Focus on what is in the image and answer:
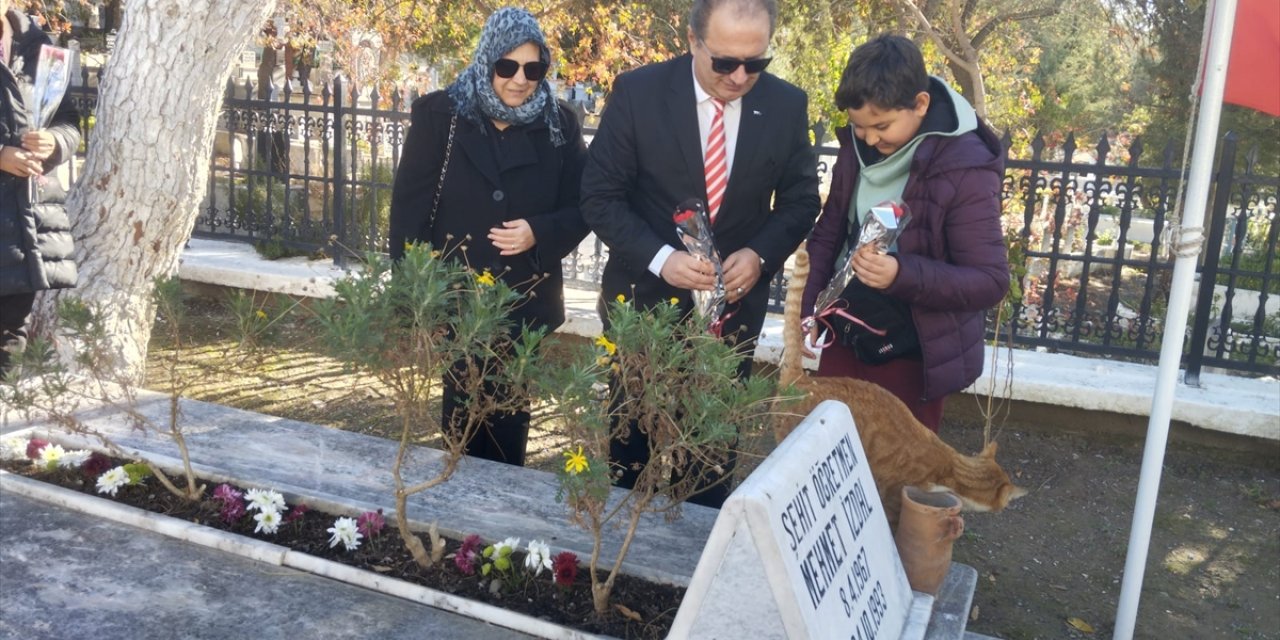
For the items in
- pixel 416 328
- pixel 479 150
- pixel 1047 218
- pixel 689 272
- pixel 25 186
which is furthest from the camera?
pixel 1047 218

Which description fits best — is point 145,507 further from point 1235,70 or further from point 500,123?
point 1235,70

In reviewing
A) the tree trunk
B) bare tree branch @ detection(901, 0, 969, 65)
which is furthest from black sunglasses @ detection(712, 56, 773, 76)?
bare tree branch @ detection(901, 0, 969, 65)

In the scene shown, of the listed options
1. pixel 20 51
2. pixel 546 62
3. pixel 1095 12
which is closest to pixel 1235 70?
pixel 546 62

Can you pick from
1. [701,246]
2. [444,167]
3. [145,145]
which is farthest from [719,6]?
[145,145]

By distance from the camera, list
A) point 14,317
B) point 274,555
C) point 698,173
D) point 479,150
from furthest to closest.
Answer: point 14,317, point 479,150, point 698,173, point 274,555

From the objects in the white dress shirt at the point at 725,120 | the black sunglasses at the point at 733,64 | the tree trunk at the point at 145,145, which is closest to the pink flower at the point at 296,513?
the white dress shirt at the point at 725,120

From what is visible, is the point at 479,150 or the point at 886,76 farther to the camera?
the point at 479,150

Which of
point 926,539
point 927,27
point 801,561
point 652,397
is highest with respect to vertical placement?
point 927,27

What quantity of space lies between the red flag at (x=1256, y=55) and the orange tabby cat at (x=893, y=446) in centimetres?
123

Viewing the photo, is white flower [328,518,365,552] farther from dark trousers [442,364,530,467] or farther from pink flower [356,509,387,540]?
dark trousers [442,364,530,467]

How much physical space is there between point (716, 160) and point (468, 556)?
1238mm

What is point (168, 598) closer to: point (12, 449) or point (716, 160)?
point (12, 449)

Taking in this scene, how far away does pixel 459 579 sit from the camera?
2.30 metres

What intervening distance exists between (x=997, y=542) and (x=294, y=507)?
9.05ft
